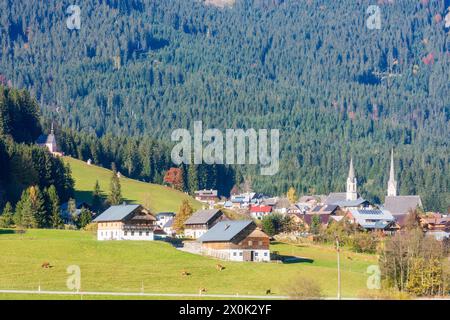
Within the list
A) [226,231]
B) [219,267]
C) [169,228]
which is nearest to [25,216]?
[226,231]

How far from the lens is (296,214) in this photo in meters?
186

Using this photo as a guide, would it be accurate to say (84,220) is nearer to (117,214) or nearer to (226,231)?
(117,214)

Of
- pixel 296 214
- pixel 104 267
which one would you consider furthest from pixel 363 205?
pixel 104 267

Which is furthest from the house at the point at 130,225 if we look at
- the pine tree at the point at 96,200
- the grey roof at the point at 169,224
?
the pine tree at the point at 96,200

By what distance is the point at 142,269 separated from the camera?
102m

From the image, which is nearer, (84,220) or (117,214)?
(117,214)

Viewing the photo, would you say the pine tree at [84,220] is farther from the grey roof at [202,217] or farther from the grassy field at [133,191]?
the grassy field at [133,191]

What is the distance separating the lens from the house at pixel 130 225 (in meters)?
131

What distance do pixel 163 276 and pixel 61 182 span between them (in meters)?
71.2

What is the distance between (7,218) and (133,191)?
51.6m

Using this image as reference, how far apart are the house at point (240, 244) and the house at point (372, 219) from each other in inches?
1655

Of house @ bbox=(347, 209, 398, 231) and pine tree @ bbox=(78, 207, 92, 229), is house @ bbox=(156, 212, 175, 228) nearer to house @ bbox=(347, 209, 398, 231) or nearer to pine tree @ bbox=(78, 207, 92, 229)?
pine tree @ bbox=(78, 207, 92, 229)

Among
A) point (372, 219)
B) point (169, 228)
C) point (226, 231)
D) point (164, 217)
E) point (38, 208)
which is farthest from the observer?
point (372, 219)
